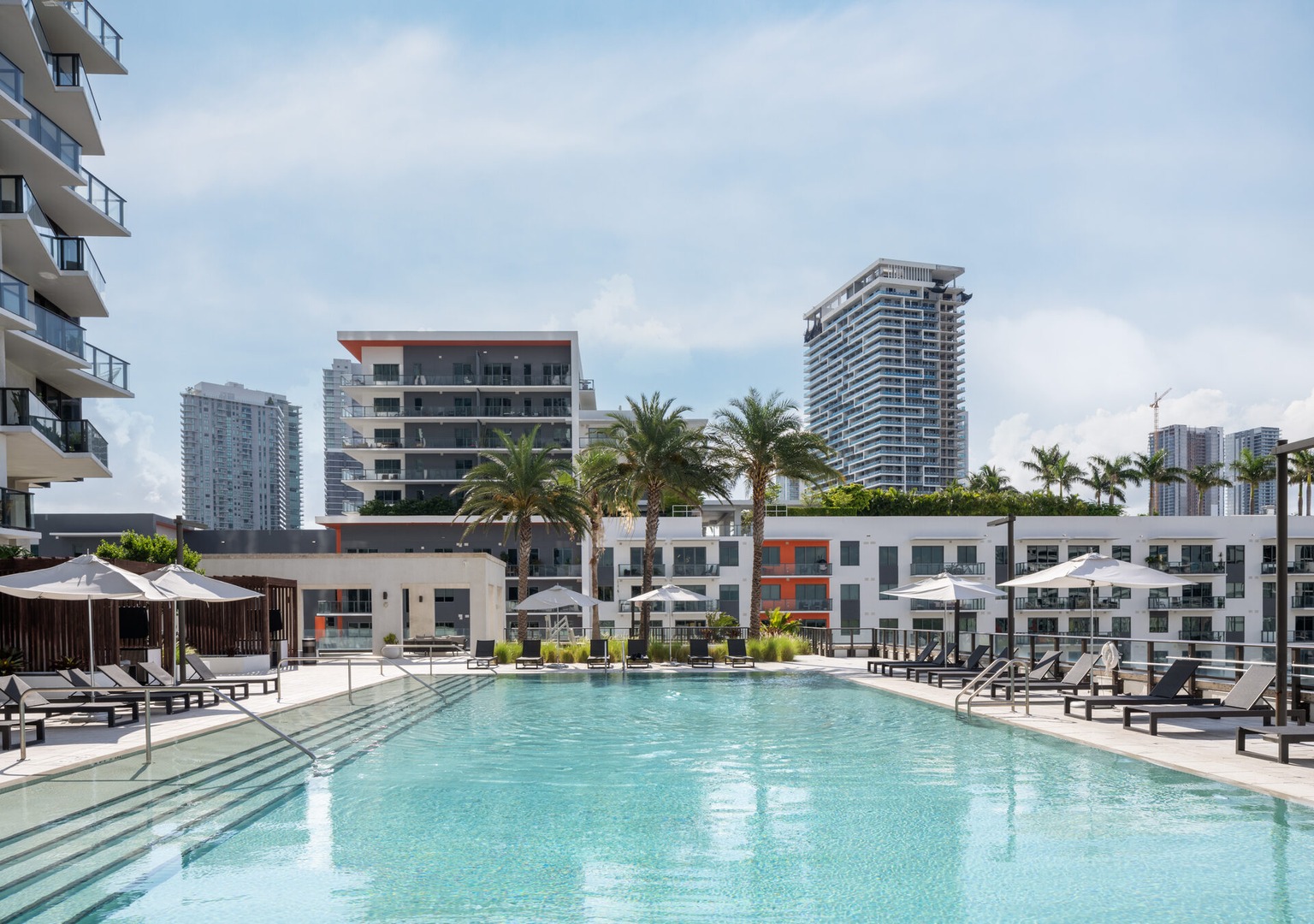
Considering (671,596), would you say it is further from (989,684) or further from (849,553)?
(849,553)

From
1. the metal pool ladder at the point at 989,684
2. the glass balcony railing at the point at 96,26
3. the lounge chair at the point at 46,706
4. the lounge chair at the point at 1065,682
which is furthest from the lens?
the glass balcony railing at the point at 96,26

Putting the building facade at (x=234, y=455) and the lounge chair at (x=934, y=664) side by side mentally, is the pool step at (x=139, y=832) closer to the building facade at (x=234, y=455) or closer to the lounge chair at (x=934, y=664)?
the lounge chair at (x=934, y=664)

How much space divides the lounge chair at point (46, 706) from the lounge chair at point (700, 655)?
16.0m

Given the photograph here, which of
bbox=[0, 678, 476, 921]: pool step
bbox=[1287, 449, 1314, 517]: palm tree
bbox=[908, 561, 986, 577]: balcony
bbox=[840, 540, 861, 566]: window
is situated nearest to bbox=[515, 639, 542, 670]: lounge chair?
bbox=[0, 678, 476, 921]: pool step

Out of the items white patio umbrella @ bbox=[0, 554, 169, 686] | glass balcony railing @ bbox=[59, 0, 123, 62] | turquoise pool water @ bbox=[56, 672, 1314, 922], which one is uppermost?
glass balcony railing @ bbox=[59, 0, 123, 62]

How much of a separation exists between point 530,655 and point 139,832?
21.5 metres

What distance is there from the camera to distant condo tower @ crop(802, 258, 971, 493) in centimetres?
17525

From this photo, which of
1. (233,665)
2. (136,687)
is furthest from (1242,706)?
(233,665)

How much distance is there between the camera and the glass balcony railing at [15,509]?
84.7 feet

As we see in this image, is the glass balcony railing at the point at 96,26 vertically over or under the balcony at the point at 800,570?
over

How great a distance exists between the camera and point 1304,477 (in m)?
74.4

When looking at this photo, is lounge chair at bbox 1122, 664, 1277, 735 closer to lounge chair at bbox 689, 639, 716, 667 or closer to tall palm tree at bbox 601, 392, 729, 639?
lounge chair at bbox 689, 639, 716, 667

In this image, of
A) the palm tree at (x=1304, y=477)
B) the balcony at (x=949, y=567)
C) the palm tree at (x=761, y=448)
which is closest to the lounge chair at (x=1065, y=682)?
the palm tree at (x=761, y=448)

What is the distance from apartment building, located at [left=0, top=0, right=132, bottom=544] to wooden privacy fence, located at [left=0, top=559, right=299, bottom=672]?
17.5 ft
